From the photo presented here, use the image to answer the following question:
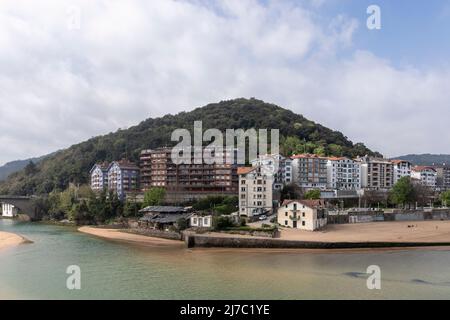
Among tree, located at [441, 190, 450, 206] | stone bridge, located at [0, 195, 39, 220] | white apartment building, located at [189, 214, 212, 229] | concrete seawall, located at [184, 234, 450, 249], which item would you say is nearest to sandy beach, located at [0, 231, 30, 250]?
concrete seawall, located at [184, 234, 450, 249]

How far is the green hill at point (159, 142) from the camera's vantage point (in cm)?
8931

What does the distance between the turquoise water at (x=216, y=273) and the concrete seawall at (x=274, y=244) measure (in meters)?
1.56

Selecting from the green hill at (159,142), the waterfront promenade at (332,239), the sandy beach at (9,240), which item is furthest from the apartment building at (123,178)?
the sandy beach at (9,240)

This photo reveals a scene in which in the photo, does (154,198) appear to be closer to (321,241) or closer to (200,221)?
(200,221)

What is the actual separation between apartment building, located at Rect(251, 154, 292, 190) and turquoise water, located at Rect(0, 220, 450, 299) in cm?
2748

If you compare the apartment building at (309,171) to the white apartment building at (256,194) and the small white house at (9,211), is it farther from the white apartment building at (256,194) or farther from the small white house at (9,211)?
the small white house at (9,211)

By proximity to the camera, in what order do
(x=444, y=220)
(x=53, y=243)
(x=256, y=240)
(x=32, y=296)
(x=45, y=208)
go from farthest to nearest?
(x=45, y=208) < (x=444, y=220) < (x=53, y=243) < (x=256, y=240) < (x=32, y=296)

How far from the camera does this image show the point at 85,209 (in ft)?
202

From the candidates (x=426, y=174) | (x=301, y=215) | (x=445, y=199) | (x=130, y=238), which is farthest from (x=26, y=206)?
(x=426, y=174)

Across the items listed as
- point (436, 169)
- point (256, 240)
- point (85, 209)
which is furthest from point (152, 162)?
point (436, 169)

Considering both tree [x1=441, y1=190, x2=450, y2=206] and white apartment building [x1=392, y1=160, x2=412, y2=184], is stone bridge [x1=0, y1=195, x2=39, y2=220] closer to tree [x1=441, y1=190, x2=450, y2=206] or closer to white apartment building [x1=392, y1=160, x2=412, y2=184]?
white apartment building [x1=392, y1=160, x2=412, y2=184]

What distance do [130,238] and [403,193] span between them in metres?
39.5

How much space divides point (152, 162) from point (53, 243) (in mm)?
36497

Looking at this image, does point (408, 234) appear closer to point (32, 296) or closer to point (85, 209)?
point (32, 296)
